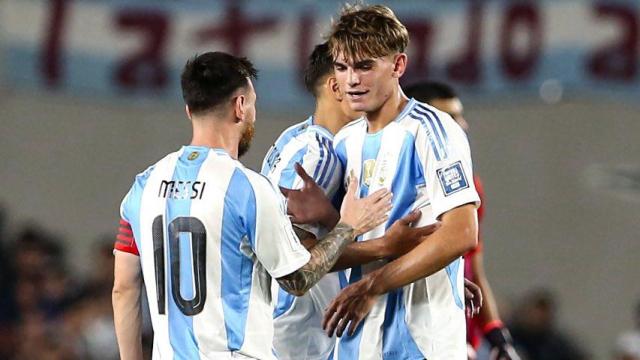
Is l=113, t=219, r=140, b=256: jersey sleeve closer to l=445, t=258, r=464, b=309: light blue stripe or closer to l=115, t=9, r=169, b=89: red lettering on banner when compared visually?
l=445, t=258, r=464, b=309: light blue stripe

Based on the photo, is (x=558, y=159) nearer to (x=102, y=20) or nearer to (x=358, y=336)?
(x=102, y=20)

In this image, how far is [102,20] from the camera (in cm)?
1127

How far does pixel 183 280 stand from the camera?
15.8ft

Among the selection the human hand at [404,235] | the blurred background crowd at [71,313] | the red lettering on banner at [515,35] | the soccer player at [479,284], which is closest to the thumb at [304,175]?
the human hand at [404,235]

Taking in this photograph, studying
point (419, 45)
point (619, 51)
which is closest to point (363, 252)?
point (419, 45)

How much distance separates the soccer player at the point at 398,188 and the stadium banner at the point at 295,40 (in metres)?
5.76

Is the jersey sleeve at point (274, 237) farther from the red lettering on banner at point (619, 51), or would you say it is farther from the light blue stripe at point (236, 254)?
the red lettering on banner at point (619, 51)

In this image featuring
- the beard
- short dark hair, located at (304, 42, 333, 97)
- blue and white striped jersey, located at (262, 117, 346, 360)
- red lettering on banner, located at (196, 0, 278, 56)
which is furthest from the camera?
red lettering on banner, located at (196, 0, 278, 56)

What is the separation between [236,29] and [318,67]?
5.12m

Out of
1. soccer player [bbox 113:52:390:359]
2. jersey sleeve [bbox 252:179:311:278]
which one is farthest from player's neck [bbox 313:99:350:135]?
jersey sleeve [bbox 252:179:311:278]

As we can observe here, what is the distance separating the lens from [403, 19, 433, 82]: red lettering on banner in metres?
11.1

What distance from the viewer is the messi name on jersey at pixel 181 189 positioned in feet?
15.7

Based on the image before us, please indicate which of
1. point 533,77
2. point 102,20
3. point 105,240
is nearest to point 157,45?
point 102,20

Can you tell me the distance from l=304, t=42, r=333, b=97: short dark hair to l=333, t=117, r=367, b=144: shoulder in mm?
622
